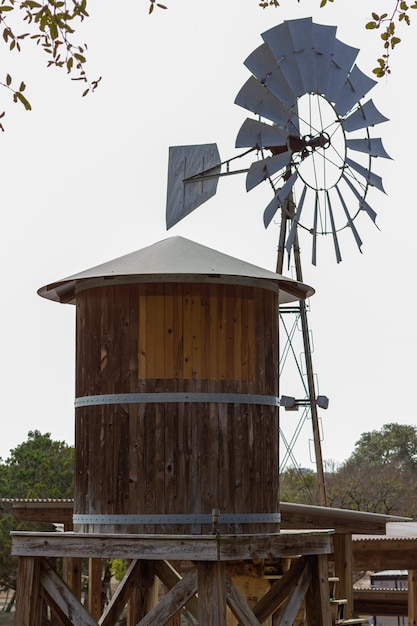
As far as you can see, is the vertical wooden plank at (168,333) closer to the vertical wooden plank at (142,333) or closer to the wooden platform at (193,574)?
the vertical wooden plank at (142,333)

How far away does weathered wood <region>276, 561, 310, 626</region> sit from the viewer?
9.96 meters

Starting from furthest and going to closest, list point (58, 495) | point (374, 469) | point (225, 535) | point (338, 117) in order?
point (374, 469) → point (58, 495) → point (338, 117) → point (225, 535)

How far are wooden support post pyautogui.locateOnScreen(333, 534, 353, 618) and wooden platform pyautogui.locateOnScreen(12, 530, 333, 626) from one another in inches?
145

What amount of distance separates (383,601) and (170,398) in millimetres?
17314

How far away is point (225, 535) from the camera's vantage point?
29.8 feet

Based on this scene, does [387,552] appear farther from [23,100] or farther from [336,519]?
[23,100]

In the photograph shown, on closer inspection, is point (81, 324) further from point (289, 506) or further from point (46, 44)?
point (289, 506)

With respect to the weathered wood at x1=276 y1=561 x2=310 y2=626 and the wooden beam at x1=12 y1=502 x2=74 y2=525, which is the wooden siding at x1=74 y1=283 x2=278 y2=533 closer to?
the weathered wood at x1=276 y1=561 x2=310 y2=626

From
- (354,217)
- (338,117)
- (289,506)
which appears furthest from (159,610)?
(338,117)

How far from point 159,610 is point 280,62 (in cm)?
753

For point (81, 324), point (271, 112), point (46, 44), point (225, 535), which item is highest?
point (271, 112)

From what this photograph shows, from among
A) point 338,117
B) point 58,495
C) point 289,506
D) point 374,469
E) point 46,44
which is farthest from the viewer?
point 374,469

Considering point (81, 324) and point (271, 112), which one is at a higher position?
point (271, 112)

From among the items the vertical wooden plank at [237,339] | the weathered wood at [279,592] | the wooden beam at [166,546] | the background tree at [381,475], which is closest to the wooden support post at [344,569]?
the weathered wood at [279,592]
